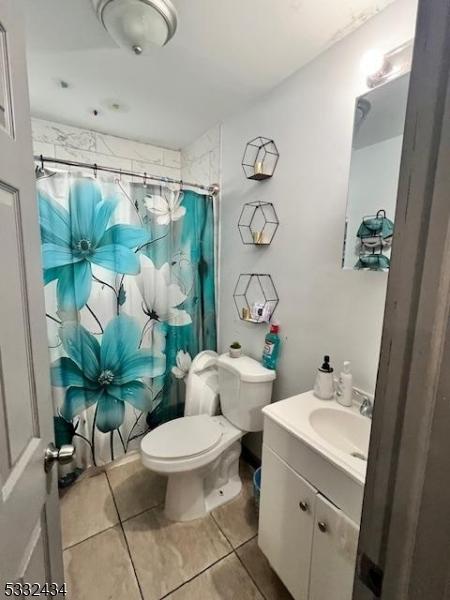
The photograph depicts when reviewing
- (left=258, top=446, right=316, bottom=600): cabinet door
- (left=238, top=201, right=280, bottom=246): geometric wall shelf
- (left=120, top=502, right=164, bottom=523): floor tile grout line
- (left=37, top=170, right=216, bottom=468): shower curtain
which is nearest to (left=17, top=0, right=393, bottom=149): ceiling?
(left=37, top=170, right=216, bottom=468): shower curtain

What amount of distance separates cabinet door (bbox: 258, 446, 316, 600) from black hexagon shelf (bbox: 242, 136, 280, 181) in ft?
4.64

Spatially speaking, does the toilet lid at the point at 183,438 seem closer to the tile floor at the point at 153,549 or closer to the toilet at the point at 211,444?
the toilet at the point at 211,444

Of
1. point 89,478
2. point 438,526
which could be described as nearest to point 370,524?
point 438,526

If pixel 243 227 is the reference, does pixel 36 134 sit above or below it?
above

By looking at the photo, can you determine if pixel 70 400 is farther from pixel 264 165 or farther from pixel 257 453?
pixel 264 165

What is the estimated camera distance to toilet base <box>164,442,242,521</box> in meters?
1.49

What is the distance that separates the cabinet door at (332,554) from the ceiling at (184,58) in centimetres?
180

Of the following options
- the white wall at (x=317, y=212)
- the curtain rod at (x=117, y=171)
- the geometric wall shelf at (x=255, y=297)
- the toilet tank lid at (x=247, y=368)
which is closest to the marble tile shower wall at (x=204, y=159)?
the curtain rod at (x=117, y=171)

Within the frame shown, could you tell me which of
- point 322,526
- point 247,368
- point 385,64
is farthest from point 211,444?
point 385,64

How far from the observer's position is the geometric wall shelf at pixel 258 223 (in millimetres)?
1617

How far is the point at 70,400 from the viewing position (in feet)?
5.56

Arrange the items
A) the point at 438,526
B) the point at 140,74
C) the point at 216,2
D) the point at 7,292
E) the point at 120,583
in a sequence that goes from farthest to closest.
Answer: the point at 140,74
the point at 120,583
the point at 216,2
the point at 7,292
the point at 438,526

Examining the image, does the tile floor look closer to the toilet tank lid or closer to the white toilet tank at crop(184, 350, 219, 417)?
the white toilet tank at crop(184, 350, 219, 417)

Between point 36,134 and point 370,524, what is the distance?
253 cm
